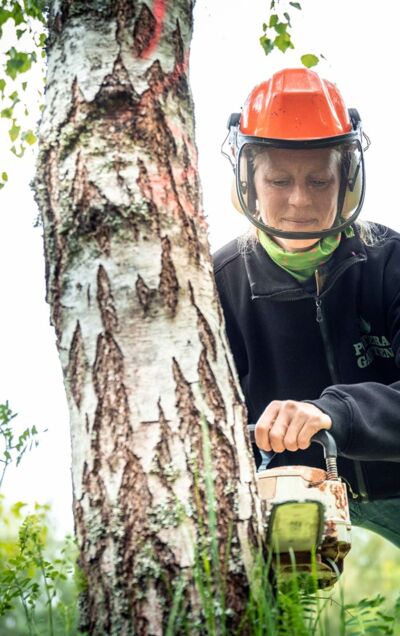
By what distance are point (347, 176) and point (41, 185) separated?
1885 millimetres

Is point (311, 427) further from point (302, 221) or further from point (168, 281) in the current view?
point (302, 221)

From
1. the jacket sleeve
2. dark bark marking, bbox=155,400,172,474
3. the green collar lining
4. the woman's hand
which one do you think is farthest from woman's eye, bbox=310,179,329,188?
dark bark marking, bbox=155,400,172,474

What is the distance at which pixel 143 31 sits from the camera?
194 cm

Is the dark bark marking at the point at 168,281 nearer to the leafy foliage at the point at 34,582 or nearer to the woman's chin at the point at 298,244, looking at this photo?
the leafy foliage at the point at 34,582

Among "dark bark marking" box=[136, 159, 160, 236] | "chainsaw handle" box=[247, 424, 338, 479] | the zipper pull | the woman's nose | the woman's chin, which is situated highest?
the woman's nose

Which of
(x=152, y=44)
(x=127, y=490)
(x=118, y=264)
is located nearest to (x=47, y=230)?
(x=118, y=264)

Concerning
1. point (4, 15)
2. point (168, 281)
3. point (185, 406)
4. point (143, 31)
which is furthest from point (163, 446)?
point (4, 15)

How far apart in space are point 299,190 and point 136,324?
69.3 inches

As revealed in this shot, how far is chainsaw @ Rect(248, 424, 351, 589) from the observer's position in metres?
1.75

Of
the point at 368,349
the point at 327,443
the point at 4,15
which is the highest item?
the point at 4,15

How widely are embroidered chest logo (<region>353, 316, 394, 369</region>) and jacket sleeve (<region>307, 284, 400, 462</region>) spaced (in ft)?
1.49

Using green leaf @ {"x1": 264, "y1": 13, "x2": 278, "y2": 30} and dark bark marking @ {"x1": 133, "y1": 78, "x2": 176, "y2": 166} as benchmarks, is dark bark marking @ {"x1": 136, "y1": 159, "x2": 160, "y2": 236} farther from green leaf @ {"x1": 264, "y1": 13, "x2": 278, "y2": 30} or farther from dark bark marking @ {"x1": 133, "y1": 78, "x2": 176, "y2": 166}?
green leaf @ {"x1": 264, "y1": 13, "x2": 278, "y2": 30}

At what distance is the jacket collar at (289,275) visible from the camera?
10.8ft

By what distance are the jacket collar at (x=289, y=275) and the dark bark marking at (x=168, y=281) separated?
5.21ft
